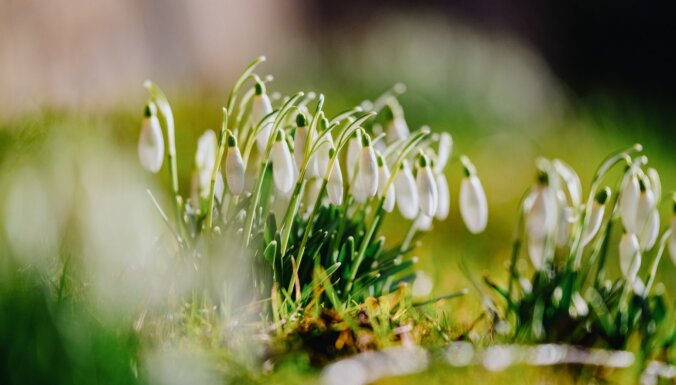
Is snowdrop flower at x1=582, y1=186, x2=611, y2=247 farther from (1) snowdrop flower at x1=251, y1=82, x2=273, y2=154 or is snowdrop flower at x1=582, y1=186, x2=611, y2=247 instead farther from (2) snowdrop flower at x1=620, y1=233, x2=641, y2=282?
(1) snowdrop flower at x1=251, y1=82, x2=273, y2=154

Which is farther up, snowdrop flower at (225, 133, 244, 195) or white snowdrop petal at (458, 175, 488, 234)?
snowdrop flower at (225, 133, 244, 195)

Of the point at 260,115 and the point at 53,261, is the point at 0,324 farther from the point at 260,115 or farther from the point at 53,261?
the point at 260,115

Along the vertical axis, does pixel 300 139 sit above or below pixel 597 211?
above

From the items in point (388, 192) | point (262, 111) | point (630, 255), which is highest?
point (262, 111)

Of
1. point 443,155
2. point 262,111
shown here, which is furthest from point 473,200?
point 262,111

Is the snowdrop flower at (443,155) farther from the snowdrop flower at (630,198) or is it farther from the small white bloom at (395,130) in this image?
the snowdrop flower at (630,198)

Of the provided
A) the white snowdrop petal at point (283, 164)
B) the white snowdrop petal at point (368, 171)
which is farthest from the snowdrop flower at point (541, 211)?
the white snowdrop petal at point (283, 164)

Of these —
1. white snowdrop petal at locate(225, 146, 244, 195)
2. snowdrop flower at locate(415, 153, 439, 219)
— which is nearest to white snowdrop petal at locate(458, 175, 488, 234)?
snowdrop flower at locate(415, 153, 439, 219)

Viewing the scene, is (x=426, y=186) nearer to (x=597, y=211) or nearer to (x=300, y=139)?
(x=300, y=139)
